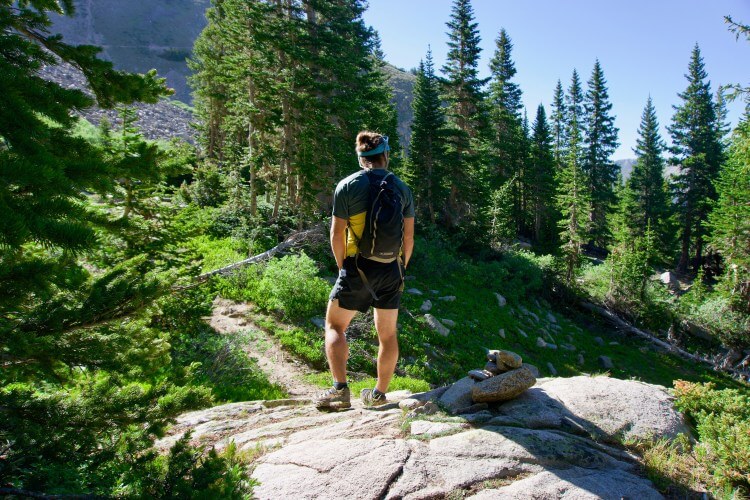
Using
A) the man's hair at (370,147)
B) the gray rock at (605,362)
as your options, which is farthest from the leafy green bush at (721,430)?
the gray rock at (605,362)

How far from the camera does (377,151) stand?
419cm

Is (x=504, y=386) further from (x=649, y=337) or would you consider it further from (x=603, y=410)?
(x=649, y=337)

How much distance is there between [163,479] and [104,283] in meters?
1.62

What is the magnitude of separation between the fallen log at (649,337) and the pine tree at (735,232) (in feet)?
25.0

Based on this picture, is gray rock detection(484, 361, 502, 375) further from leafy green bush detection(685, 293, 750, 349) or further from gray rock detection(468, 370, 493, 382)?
leafy green bush detection(685, 293, 750, 349)

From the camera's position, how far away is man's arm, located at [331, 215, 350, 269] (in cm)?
407

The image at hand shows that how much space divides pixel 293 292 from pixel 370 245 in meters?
6.28

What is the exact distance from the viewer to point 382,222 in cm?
395

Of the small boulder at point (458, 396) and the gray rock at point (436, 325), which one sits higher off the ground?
the small boulder at point (458, 396)

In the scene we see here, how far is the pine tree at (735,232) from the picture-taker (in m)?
24.1

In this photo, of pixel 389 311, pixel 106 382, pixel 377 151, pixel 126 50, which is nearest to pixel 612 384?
pixel 389 311

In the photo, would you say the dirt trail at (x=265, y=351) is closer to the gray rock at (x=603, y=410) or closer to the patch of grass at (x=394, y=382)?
the patch of grass at (x=394, y=382)

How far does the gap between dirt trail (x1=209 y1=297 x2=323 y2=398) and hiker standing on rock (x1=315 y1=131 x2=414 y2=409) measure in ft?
10.6

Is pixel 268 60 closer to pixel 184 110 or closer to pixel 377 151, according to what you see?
pixel 377 151
